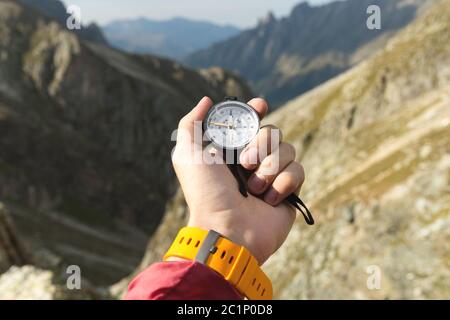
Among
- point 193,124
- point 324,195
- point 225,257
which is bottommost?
point 324,195

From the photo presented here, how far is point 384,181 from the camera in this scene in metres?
34.9

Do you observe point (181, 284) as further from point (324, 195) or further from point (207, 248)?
point (324, 195)

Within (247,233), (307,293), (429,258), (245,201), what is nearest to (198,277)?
(247,233)

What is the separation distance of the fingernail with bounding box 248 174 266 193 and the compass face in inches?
22.5

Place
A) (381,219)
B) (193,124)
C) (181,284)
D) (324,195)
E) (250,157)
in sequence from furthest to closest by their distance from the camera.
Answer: (324,195), (381,219), (193,124), (250,157), (181,284)

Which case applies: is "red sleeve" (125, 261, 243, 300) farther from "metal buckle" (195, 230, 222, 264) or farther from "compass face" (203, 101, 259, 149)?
"compass face" (203, 101, 259, 149)

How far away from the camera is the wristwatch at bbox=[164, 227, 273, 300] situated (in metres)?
5.22

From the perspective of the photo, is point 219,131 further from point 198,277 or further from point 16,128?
point 16,128

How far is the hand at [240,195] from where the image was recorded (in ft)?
19.8

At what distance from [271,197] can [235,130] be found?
3.77 ft

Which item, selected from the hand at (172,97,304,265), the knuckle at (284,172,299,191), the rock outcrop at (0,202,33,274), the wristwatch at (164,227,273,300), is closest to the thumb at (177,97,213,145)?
the hand at (172,97,304,265)

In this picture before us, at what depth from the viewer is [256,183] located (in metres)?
6.50

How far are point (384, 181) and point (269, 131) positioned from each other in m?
30.1

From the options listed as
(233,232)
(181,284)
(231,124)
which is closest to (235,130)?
(231,124)
